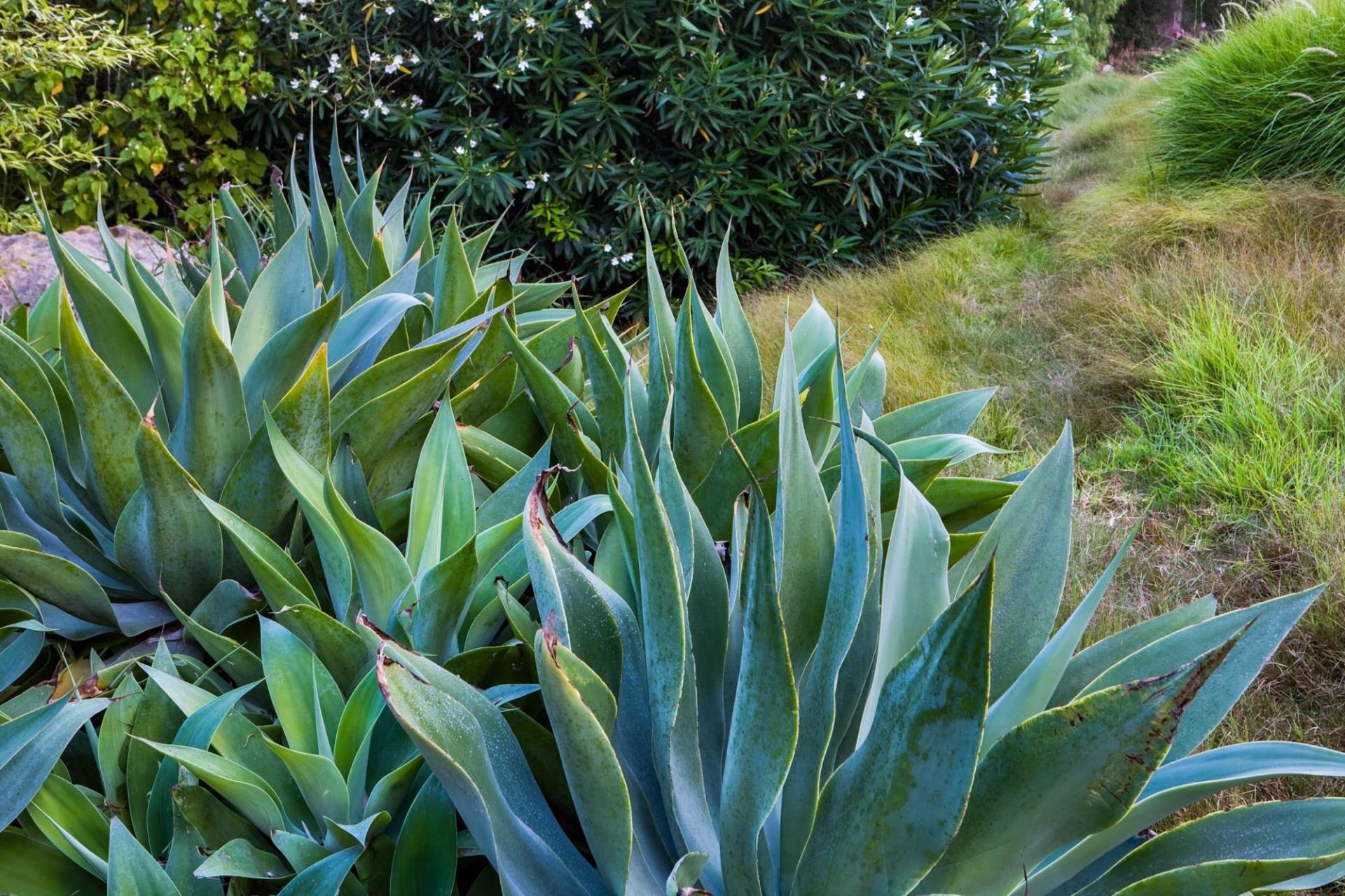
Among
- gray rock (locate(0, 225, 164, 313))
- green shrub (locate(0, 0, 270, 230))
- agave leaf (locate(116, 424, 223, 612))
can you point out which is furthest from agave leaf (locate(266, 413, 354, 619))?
green shrub (locate(0, 0, 270, 230))

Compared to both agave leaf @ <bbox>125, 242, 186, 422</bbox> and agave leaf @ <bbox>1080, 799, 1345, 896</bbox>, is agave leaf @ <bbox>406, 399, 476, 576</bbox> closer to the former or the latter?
agave leaf @ <bbox>125, 242, 186, 422</bbox>

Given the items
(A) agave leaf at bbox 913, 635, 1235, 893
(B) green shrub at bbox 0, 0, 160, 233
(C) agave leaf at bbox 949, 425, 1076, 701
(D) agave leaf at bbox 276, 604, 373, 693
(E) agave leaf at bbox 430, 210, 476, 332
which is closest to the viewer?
(A) agave leaf at bbox 913, 635, 1235, 893

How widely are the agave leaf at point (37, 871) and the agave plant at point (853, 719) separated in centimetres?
49

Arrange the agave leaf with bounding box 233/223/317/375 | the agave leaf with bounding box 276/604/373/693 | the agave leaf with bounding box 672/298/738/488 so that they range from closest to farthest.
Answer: the agave leaf with bounding box 276/604/373/693 < the agave leaf with bounding box 672/298/738/488 < the agave leaf with bounding box 233/223/317/375

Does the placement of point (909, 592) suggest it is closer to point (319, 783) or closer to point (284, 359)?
point (319, 783)

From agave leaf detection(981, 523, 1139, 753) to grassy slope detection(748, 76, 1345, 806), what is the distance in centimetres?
103

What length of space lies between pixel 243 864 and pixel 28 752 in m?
0.25

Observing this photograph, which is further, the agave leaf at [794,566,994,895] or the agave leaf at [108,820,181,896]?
the agave leaf at [108,820,181,896]

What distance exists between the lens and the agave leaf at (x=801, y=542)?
1037 mm

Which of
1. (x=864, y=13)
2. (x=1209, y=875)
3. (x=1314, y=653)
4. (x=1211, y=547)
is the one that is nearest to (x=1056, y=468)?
(x=1209, y=875)

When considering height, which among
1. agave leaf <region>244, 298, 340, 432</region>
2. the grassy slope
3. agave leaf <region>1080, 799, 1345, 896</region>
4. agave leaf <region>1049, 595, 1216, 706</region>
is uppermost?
agave leaf <region>244, 298, 340, 432</region>

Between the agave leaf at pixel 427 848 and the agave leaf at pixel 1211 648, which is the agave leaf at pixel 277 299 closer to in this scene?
the agave leaf at pixel 427 848

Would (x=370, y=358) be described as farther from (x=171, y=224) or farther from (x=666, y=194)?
(x=171, y=224)

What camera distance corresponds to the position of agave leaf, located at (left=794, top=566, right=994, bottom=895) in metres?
0.71
